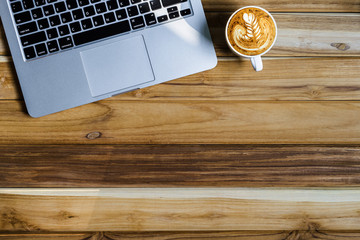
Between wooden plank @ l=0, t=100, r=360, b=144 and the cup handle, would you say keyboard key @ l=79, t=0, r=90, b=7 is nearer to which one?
wooden plank @ l=0, t=100, r=360, b=144

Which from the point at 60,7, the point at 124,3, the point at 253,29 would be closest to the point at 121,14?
the point at 124,3

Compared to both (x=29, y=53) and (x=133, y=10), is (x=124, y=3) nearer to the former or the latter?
(x=133, y=10)

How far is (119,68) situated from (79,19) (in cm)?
13

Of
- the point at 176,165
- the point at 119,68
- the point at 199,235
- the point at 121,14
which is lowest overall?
the point at 199,235

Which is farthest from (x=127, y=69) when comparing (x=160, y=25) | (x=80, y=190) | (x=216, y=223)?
(x=216, y=223)

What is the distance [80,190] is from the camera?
69 cm

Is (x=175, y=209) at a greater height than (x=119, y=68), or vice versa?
(x=119, y=68)

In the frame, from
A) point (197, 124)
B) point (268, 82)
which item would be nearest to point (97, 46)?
point (197, 124)

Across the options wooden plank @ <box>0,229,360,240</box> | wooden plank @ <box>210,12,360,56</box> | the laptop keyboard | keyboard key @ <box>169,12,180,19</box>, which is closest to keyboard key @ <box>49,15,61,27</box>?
the laptop keyboard

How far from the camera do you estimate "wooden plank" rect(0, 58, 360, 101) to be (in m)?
0.69

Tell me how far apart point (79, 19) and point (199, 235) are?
53 centimetres

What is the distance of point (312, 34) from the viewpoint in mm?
688

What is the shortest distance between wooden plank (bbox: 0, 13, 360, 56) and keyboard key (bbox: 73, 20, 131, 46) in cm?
21

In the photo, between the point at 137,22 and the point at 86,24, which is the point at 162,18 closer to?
the point at 137,22
